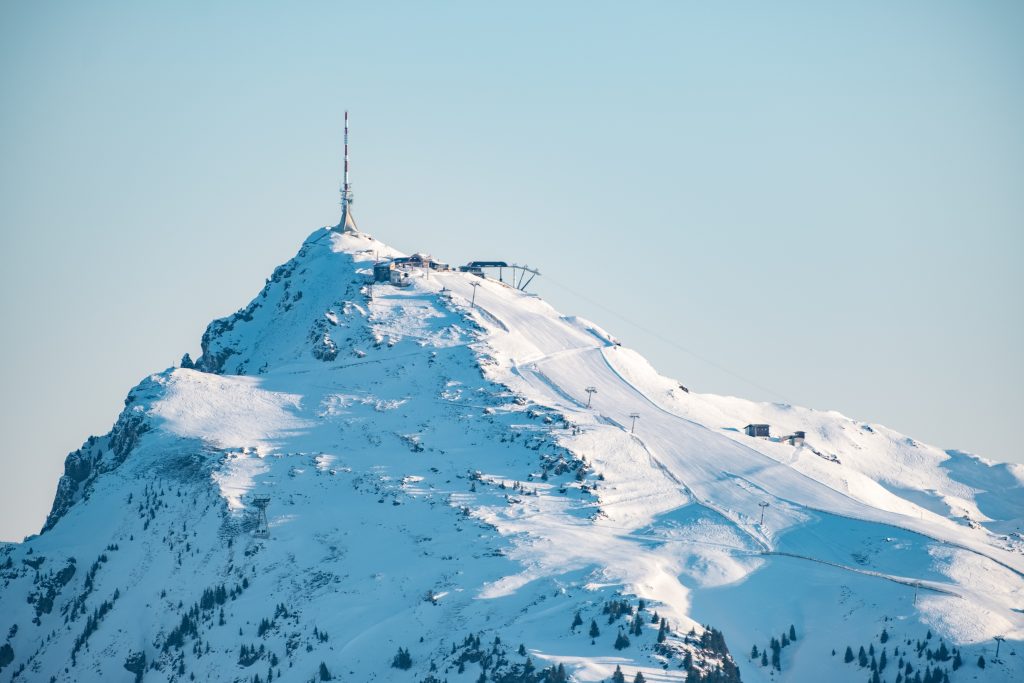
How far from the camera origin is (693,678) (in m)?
200

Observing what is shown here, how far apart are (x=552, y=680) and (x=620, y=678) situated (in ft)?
24.8

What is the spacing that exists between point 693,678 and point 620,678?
337 inches

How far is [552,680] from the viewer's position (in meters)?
198

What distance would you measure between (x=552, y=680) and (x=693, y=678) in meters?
16.0

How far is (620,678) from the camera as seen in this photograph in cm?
19762
